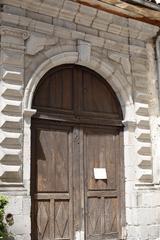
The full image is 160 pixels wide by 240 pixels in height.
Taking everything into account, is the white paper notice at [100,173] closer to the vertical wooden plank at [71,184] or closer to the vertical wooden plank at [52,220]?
the vertical wooden plank at [71,184]

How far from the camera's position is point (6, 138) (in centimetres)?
548

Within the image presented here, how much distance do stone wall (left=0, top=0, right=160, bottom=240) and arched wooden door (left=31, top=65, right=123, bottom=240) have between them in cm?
18

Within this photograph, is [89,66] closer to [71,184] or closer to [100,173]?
[100,173]

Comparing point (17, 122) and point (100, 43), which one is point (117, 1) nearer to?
point (100, 43)

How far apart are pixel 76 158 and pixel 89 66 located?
4.72 feet

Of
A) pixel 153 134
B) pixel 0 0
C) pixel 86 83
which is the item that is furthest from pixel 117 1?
pixel 153 134

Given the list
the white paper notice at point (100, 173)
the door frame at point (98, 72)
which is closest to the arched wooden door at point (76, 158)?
the white paper notice at point (100, 173)

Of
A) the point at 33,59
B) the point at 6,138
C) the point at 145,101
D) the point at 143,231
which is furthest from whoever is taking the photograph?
the point at 145,101

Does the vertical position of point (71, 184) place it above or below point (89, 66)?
below

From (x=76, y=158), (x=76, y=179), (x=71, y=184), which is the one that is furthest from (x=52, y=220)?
(x=76, y=158)

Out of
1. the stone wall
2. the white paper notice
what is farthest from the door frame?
the white paper notice

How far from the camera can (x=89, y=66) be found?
21.4 ft

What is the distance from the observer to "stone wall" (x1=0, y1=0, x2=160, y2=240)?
5.54 meters

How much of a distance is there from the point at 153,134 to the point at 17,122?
7.79 ft
